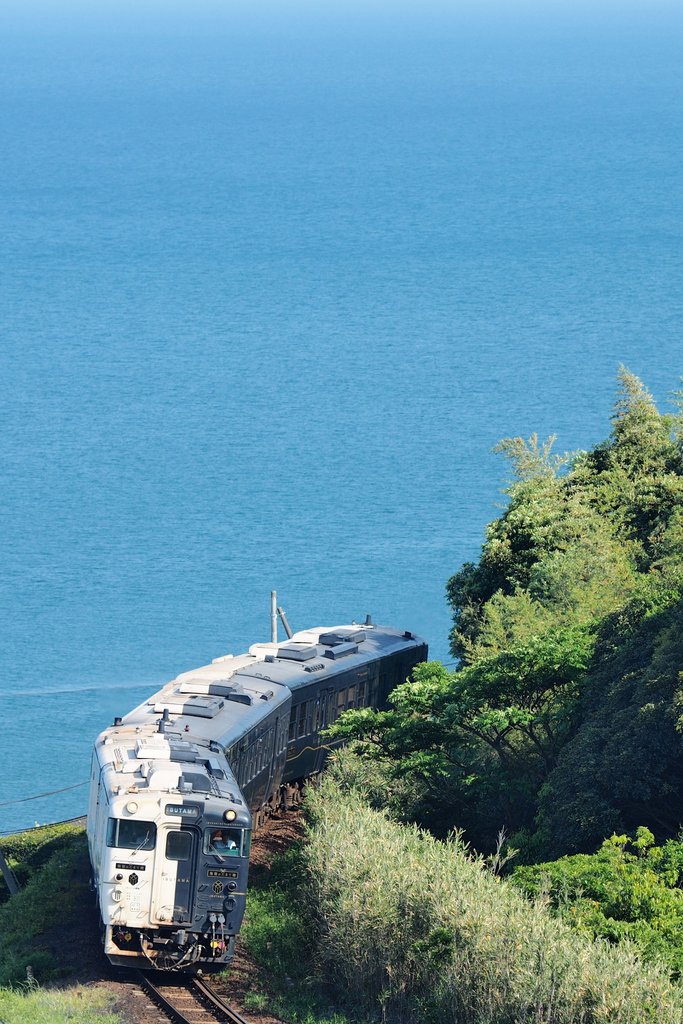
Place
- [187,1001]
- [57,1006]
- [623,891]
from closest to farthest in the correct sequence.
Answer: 1. [57,1006]
2. [623,891]
3. [187,1001]

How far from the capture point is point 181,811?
2738cm

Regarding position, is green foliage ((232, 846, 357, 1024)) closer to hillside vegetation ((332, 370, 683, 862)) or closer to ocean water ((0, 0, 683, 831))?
→ hillside vegetation ((332, 370, 683, 862))

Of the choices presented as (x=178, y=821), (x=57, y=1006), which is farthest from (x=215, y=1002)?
(x=178, y=821)

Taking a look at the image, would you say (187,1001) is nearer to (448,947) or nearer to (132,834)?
(132,834)

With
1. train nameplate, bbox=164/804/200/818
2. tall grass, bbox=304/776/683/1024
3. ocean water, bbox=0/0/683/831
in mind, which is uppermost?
ocean water, bbox=0/0/683/831

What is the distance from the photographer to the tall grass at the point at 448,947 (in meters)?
22.1

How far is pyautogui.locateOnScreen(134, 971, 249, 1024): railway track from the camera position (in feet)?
84.0

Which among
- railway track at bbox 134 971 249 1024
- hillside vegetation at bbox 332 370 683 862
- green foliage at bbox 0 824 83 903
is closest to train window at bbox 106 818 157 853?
railway track at bbox 134 971 249 1024

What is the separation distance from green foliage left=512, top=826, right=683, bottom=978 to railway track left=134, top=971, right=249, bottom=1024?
5.03 m

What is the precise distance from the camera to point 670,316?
17088 cm

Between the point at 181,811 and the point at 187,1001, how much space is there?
293cm

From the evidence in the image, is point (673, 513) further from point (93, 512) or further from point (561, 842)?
point (93, 512)

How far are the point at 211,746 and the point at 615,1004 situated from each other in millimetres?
11376

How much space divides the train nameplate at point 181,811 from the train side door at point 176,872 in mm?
211
